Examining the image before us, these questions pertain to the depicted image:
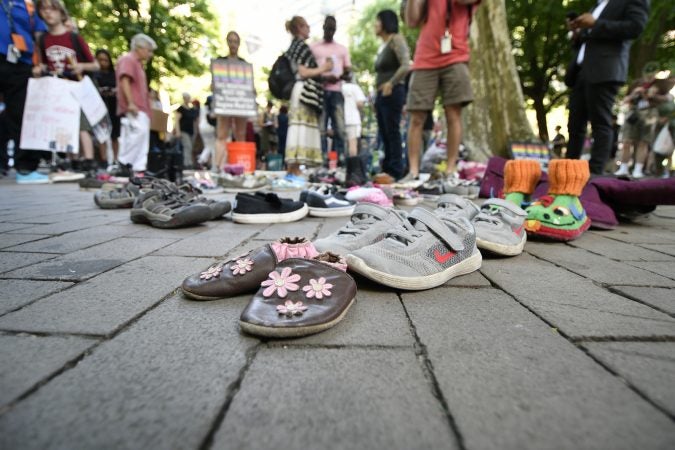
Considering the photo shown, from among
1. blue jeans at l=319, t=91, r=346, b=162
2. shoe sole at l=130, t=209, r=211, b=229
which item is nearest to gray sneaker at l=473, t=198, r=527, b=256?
shoe sole at l=130, t=209, r=211, b=229

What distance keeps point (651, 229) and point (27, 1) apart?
6979 mm

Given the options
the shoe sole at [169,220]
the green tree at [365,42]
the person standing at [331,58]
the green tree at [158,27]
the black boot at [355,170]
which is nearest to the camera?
the shoe sole at [169,220]

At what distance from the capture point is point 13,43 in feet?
14.8

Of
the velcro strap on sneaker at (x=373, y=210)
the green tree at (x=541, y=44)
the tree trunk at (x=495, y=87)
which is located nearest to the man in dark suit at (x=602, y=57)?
the tree trunk at (x=495, y=87)

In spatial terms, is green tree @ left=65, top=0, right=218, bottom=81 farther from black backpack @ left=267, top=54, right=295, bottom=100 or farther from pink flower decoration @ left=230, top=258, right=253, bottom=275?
pink flower decoration @ left=230, top=258, right=253, bottom=275

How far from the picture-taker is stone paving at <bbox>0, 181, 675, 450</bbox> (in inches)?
22.7

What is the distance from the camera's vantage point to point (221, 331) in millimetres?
921

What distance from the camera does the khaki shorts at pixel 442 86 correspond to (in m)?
3.94

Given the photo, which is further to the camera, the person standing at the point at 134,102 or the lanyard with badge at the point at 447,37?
the person standing at the point at 134,102

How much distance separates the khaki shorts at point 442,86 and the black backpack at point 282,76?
169 centimetres

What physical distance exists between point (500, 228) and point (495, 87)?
5812 mm

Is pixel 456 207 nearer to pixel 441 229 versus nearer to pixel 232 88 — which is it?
pixel 441 229

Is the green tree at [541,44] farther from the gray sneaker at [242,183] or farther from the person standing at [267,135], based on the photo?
the gray sneaker at [242,183]

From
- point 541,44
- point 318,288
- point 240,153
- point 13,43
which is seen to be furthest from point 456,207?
point 541,44
